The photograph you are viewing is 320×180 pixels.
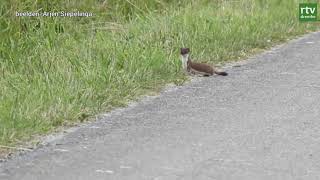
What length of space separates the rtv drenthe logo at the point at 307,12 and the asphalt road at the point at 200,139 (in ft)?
13.9

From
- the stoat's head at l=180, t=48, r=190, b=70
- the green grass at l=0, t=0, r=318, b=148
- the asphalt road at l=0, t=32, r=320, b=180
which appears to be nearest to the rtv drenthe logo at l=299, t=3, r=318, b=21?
the green grass at l=0, t=0, r=318, b=148

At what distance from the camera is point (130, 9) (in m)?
9.11

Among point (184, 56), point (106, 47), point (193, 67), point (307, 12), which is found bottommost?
point (193, 67)

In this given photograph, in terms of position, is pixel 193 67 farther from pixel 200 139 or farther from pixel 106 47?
pixel 200 139

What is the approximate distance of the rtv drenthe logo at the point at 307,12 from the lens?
10.6 m

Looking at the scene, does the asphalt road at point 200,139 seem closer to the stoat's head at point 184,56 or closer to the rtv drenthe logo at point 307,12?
the stoat's head at point 184,56

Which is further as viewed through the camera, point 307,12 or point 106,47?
point 307,12

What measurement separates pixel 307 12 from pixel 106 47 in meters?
5.27

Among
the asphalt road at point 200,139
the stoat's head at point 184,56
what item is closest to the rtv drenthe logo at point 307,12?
the asphalt road at point 200,139

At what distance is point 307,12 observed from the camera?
1091cm

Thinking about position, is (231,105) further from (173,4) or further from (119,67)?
(173,4)

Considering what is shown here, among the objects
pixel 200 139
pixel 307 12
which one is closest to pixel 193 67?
pixel 200 139

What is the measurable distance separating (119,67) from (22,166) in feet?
7.91

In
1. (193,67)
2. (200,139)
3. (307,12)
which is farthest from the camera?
(307,12)
